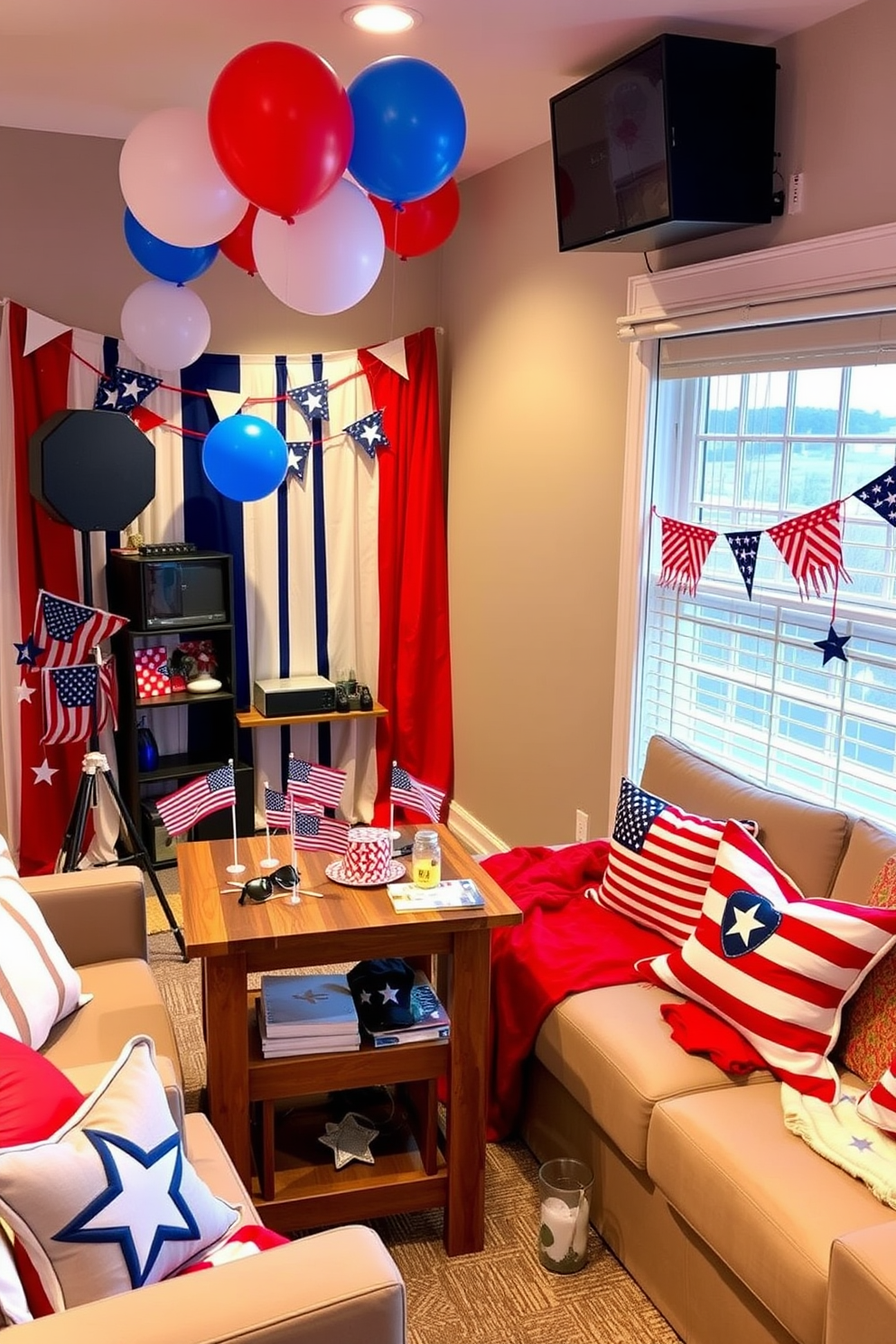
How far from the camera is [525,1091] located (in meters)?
2.82

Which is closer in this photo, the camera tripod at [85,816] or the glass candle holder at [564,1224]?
the glass candle holder at [564,1224]

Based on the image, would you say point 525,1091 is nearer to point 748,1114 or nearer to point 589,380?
point 748,1114

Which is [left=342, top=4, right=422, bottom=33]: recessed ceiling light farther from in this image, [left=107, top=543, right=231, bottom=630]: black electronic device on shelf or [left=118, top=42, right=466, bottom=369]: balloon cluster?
[left=107, top=543, right=231, bottom=630]: black electronic device on shelf

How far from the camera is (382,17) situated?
109 inches

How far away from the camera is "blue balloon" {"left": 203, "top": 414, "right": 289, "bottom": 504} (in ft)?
12.2

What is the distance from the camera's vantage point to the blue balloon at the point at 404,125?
2.40 meters

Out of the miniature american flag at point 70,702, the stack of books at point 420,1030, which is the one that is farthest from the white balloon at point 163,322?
the stack of books at point 420,1030

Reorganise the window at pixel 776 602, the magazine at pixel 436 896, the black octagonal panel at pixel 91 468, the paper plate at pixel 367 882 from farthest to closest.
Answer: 1. the black octagonal panel at pixel 91 468
2. the window at pixel 776 602
3. the paper plate at pixel 367 882
4. the magazine at pixel 436 896

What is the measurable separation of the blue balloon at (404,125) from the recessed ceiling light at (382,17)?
14.0 inches

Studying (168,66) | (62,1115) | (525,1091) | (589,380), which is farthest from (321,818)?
(168,66)

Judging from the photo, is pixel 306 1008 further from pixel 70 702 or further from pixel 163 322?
pixel 163 322

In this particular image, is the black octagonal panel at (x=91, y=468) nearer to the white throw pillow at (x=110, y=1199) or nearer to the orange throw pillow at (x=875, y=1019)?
the white throw pillow at (x=110, y=1199)

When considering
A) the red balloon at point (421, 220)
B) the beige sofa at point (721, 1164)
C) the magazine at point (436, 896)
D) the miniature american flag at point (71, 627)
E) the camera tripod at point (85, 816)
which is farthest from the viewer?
the miniature american flag at point (71, 627)

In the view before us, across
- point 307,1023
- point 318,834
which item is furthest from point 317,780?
point 307,1023
